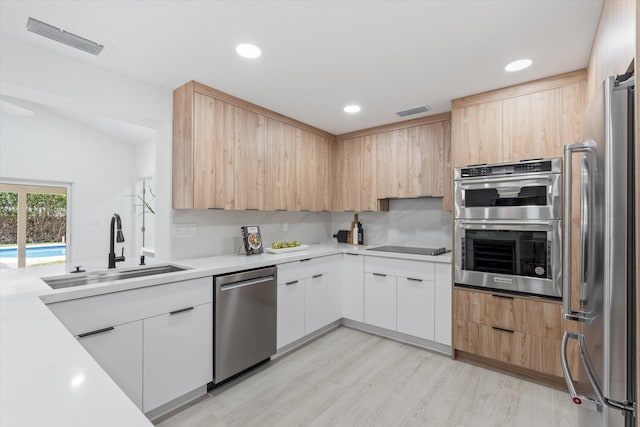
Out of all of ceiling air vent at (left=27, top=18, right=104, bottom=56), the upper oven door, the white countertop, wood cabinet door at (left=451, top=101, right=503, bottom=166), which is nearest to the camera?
the white countertop

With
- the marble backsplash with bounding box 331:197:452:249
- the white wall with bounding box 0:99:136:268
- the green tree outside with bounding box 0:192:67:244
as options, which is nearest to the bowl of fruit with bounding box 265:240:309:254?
the marble backsplash with bounding box 331:197:452:249

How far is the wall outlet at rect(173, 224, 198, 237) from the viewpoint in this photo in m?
2.66

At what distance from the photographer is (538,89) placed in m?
2.36

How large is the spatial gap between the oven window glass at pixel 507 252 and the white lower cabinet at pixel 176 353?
7.05ft

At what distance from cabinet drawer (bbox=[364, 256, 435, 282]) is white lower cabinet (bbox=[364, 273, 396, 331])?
0.06 metres

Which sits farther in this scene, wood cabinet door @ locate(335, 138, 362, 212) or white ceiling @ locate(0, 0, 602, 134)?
wood cabinet door @ locate(335, 138, 362, 212)

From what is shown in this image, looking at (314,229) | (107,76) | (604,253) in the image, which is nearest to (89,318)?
(107,76)

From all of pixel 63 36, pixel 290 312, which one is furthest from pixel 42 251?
pixel 290 312

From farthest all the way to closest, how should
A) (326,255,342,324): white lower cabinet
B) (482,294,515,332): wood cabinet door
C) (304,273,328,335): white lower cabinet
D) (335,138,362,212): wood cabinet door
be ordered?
(335,138,362,212): wood cabinet door < (326,255,342,324): white lower cabinet < (304,273,328,335): white lower cabinet < (482,294,515,332): wood cabinet door

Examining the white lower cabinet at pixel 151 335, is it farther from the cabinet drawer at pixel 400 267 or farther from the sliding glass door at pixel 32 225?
the sliding glass door at pixel 32 225

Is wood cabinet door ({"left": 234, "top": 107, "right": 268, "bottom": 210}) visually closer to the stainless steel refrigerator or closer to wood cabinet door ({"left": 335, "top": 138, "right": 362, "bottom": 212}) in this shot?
wood cabinet door ({"left": 335, "top": 138, "right": 362, "bottom": 212})

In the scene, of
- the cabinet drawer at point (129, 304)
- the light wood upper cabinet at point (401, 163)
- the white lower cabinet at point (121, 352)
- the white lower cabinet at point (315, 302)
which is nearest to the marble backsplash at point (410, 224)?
the light wood upper cabinet at point (401, 163)

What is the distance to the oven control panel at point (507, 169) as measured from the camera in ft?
7.46

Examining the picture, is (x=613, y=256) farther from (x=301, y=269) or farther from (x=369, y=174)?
(x=369, y=174)
